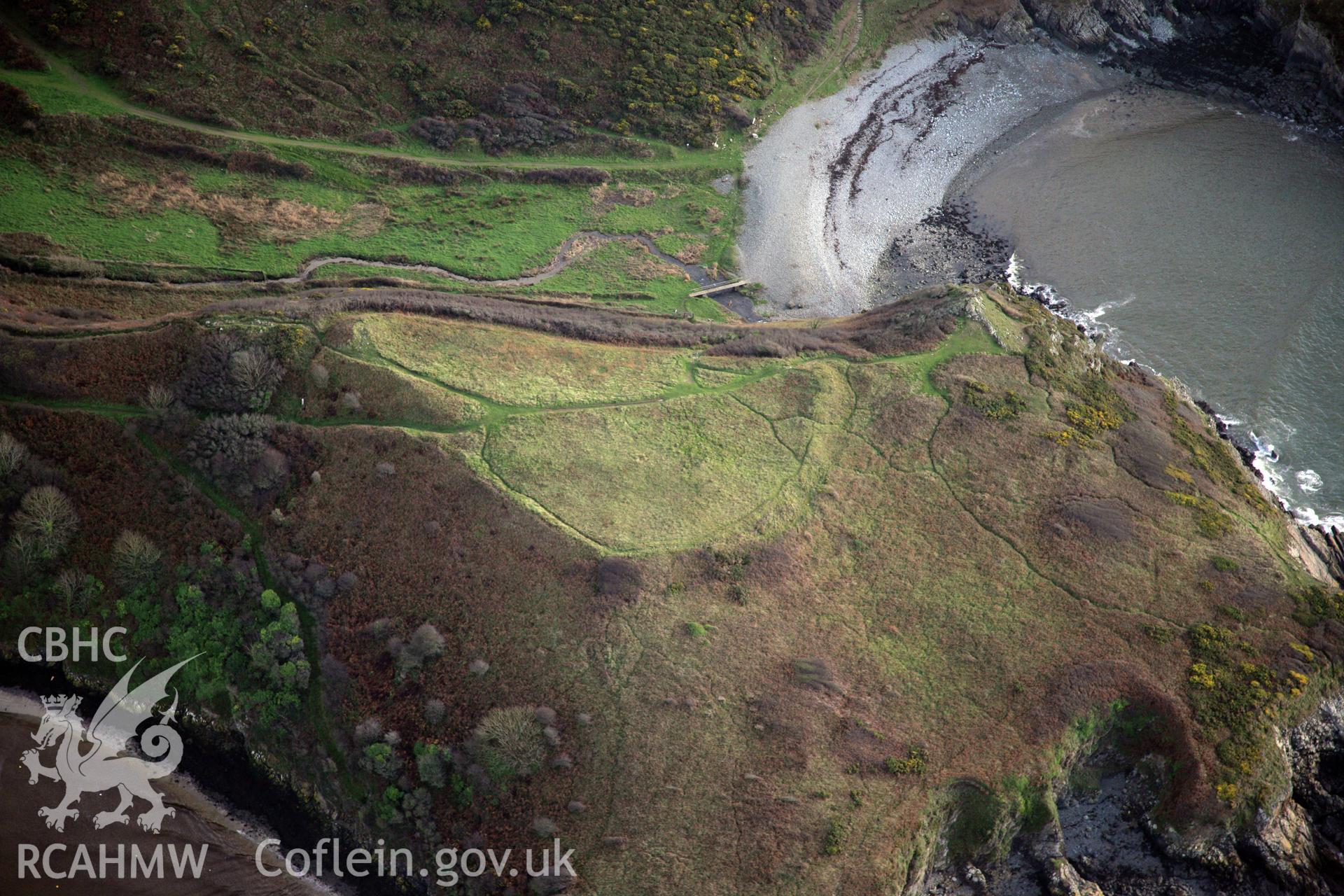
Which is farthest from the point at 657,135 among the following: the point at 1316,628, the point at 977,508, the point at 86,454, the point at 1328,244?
the point at 1316,628

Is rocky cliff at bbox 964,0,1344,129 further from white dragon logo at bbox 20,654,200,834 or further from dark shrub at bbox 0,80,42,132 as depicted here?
white dragon logo at bbox 20,654,200,834

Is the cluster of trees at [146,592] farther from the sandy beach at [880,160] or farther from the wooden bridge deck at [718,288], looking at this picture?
the sandy beach at [880,160]

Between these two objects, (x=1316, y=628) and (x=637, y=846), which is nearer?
(x=637, y=846)

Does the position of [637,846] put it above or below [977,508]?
below

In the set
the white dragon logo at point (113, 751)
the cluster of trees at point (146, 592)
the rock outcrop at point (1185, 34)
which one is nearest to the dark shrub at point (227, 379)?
the cluster of trees at point (146, 592)

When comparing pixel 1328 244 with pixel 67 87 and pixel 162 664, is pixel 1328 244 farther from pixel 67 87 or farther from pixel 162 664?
pixel 67 87

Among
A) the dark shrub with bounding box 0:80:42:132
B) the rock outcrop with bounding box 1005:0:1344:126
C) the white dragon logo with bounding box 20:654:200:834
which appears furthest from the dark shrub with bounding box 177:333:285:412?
the rock outcrop with bounding box 1005:0:1344:126
